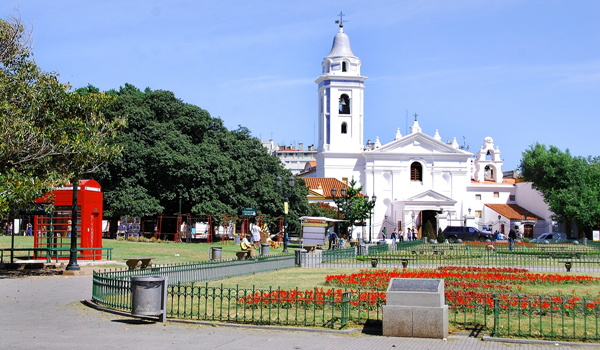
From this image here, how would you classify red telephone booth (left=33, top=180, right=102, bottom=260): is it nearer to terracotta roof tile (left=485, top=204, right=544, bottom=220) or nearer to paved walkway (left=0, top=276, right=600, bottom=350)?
paved walkway (left=0, top=276, right=600, bottom=350)

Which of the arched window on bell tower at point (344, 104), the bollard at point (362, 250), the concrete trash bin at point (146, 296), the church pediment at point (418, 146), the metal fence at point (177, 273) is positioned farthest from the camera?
the arched window on bell tower at point (344, 104)

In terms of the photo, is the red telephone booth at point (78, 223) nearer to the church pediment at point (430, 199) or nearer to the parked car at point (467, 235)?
the parked car at point (467, 235)

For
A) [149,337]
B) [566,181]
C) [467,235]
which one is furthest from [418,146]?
[149,337]

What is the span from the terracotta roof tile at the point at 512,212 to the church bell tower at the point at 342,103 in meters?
16.5

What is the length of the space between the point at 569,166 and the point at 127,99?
43542mm

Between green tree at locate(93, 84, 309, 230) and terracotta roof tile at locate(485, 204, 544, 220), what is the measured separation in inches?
1204

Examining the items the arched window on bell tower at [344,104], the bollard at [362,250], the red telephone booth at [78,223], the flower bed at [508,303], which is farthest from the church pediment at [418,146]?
the red telephone booth at [78,223]

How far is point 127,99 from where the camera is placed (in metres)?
46.5

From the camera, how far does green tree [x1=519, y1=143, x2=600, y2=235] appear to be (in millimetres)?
62812

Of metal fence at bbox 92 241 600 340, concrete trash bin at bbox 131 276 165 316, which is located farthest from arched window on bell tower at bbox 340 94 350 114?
concrete trash bin at bbox 131 276 165 316

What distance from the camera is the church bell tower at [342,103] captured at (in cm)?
7425

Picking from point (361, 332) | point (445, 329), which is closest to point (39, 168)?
point (361, 332)

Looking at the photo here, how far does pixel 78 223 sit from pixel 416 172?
54170 millimetres

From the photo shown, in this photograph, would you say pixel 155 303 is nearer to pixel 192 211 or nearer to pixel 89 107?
pixel 89 107
